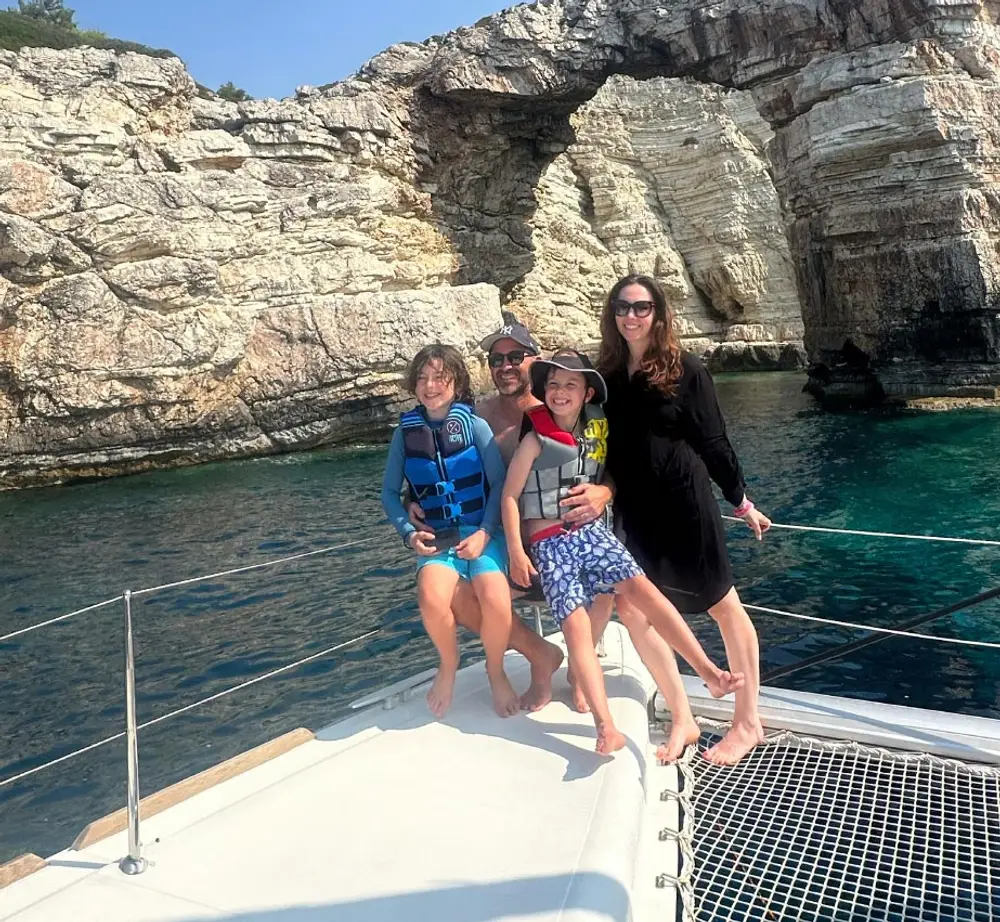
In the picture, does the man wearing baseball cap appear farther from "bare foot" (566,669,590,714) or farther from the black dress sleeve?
the black dress sleeve

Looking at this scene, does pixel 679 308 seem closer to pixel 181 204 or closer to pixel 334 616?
pixel 181 204

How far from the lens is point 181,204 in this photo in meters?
18.5

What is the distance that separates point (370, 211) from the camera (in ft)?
71.7

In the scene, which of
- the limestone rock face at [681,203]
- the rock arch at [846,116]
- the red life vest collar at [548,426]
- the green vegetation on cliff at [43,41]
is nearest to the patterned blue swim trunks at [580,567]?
the red life vest collar at [548,426]

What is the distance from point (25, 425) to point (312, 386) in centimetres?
595

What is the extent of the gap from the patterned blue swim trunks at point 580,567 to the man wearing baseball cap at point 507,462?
9 cm

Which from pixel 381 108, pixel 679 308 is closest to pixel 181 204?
pixel 381 108

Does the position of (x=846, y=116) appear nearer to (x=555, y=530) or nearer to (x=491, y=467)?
(x=491, y=467)

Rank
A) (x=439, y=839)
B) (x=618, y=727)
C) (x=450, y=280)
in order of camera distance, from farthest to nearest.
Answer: (x=450, y=280) < (x=618, y=727) < (x=439, y=839)

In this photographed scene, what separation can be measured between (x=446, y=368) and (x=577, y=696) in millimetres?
1560

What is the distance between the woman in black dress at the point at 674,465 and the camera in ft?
11.2

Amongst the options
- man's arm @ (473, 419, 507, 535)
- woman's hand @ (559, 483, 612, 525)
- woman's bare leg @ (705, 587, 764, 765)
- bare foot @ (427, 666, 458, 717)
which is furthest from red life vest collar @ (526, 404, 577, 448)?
bare foot @ (427, 666, 458, 717)

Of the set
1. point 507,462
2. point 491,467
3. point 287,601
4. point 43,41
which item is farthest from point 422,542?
point 43,41

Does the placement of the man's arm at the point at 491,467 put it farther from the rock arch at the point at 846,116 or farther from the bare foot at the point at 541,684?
the rock arch at the point at 846,116
